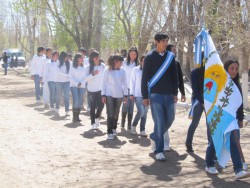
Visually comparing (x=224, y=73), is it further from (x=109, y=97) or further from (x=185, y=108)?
(x=185, y=108)

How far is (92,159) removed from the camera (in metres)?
7.61

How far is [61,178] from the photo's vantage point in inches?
253

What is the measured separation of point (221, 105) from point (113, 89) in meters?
3.35

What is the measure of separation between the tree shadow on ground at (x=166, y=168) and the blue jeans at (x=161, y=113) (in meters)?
0.26

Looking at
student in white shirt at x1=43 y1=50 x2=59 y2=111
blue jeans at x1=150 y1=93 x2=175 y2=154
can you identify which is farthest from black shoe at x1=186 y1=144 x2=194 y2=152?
student in white shirt at x1=43 y1=50 x2=59 y2=111

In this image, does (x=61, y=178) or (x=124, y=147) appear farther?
(x=124, y=147)

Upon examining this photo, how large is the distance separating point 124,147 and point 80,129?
2.27 metres

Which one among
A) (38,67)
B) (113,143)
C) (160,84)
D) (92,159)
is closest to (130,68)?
(113,143)

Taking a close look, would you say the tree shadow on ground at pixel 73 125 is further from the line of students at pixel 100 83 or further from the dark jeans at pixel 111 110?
the dark jeans at pixel 111 110

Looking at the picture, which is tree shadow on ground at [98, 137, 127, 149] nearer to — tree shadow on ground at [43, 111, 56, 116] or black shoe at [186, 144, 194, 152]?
black shoe at [186, 144, 194, 152]

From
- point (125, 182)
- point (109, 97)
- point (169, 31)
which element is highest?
point (169, 31)

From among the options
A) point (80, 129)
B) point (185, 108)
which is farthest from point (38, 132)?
point (185, 108)

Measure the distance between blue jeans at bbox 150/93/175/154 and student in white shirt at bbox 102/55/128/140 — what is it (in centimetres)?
196

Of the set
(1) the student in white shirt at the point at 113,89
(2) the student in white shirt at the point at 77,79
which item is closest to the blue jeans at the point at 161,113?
(1) the student in white shirt at the point at 113,89
